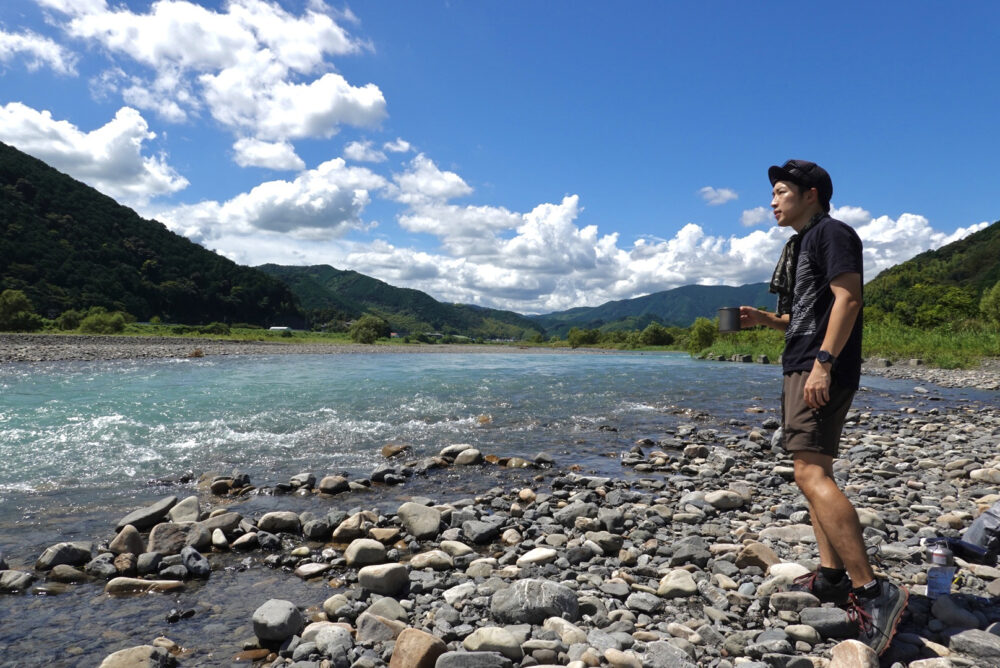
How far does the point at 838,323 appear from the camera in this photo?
3.51 metres

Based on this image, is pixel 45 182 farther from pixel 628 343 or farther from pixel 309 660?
pixel 309 660

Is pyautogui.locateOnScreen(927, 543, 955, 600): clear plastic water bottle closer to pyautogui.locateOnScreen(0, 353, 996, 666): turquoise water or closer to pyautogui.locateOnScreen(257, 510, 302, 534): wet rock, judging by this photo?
pyautogui.locateOnScreen(0, 353, 996, 666): turquoise water

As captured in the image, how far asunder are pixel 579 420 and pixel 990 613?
1243 centimetres

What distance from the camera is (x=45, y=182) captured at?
12238 cm

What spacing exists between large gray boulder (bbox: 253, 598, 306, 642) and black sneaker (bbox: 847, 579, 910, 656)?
4.22 m

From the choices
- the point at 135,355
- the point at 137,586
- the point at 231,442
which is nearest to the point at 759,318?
the point at 137,586

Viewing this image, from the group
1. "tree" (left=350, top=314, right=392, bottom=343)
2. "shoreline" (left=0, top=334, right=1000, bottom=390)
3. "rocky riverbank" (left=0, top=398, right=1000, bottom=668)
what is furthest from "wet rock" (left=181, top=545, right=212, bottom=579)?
"tree" (left=350, top=314, right=392, bottom=343)

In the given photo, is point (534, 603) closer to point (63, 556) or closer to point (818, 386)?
point (818, 386)

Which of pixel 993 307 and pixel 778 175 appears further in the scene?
pixel 993 307

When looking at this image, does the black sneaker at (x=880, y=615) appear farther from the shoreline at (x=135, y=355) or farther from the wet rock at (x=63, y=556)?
the shoreline at (x=135, y=355)


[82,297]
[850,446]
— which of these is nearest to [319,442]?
[850,446]

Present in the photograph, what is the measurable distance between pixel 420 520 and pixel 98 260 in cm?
14692

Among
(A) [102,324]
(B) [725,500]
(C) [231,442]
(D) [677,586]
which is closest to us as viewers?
(D) [677,586]

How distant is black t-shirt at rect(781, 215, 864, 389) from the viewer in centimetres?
358
